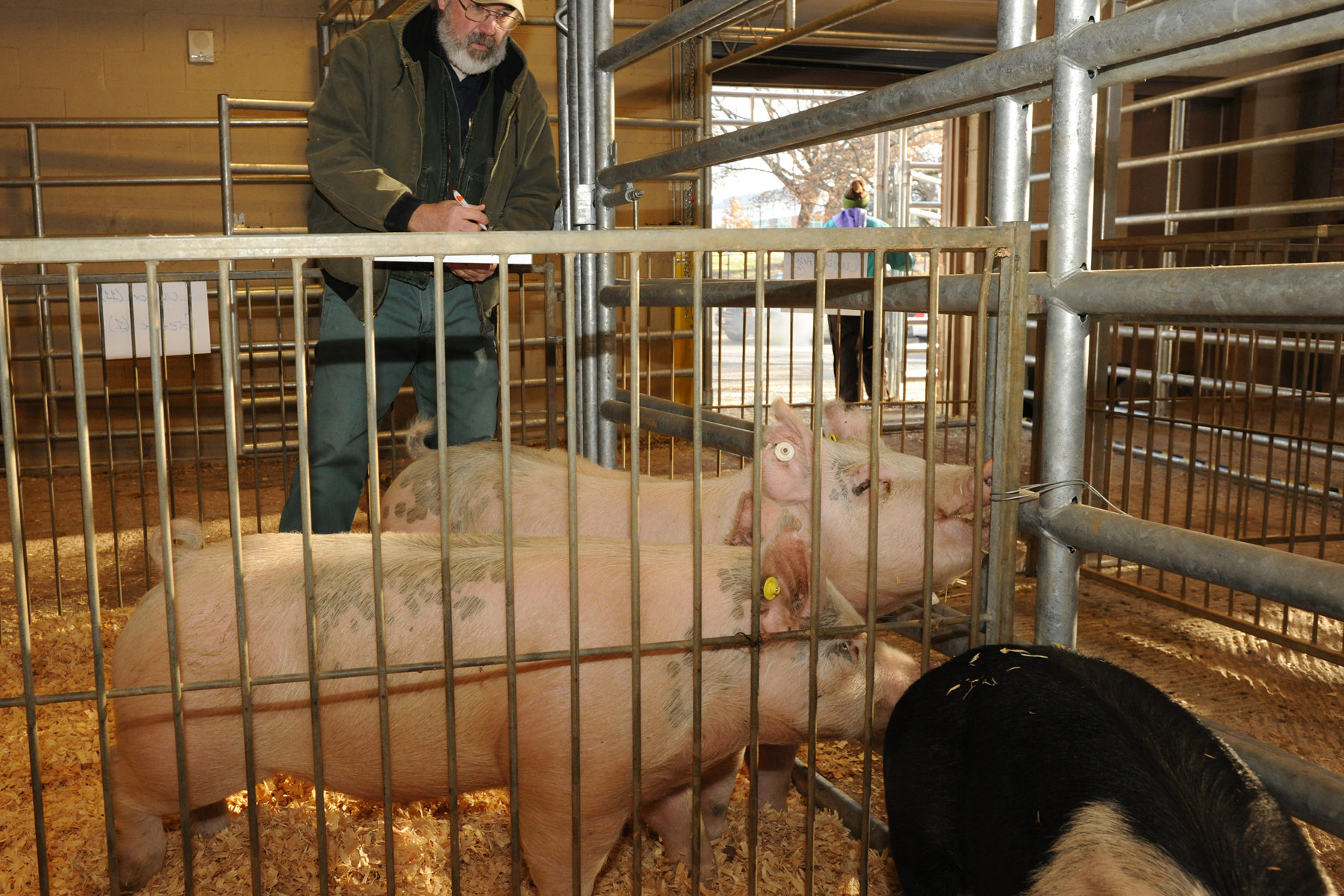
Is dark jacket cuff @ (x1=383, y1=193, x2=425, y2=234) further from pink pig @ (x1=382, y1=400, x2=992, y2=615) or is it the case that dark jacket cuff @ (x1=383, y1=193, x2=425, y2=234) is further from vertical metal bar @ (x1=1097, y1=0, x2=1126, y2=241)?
vertical metal bar @ (x1=1097, y1=0, x2=1126, y2=241)

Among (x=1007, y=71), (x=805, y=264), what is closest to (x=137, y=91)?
(x=805, y=264)

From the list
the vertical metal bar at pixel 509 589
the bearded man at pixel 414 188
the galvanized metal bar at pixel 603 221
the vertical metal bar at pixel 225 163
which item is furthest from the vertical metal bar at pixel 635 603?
the vertical metal bar at pixel 225 163

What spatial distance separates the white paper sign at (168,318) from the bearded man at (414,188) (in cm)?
123

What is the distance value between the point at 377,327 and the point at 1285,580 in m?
2.36

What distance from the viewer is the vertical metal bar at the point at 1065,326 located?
5.22ft

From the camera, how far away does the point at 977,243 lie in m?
1.74

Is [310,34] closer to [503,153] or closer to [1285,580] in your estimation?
[503,153]

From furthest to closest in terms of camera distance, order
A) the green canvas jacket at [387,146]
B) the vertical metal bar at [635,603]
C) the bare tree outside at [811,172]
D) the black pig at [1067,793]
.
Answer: the bare tree outside at [811,172] < the green canvas jacket at [387,146] < the vertical metal bar at [635,603] < the black pig at [1067,793]

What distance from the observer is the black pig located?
1.18m

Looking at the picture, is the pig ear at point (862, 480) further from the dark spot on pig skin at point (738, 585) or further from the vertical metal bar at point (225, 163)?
the vertical metal bar at point (225, 163)

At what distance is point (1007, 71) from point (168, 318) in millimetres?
3334

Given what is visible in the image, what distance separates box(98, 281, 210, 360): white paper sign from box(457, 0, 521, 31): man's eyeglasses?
1.57 meters

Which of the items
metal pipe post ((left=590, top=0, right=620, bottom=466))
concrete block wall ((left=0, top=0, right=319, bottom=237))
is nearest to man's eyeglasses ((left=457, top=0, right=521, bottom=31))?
metal pipe post ((left=590, top=0, right=620, bottom=466))

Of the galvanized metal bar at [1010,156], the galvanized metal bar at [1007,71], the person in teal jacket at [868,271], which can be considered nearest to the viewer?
the galvanized metal bar at [1007,71]
